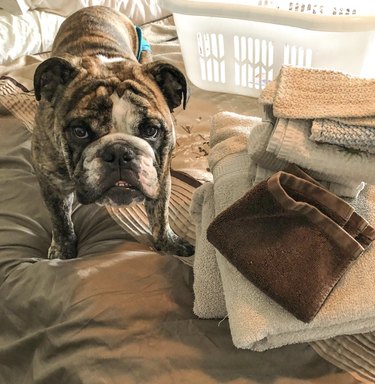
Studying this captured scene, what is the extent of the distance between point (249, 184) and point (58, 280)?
511 millimetres

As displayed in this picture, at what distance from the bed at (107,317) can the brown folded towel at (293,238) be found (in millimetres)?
178

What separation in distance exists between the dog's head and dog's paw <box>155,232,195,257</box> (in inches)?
7.6

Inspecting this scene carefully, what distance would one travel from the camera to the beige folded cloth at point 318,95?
0.97 meters

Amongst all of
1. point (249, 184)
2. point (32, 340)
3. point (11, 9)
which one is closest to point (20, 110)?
point (11, 9)

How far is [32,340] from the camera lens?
3.84ft

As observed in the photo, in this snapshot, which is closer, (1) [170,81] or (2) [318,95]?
(2) [318,95]

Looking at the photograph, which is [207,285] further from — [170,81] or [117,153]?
[170,81]

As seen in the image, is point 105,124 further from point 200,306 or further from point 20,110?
point 20,110


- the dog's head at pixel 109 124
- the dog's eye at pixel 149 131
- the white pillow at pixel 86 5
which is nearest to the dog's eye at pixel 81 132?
the dog's head at pixel 109 124

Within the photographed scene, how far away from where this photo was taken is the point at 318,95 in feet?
3.40

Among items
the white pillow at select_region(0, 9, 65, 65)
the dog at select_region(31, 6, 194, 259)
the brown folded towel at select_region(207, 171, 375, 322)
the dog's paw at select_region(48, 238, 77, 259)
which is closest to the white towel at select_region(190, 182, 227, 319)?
the brown folded towel at select_region(207, 171, 375, 322)

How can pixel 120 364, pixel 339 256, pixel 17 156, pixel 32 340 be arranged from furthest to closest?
pixel 17 156, pixel 32 340, pixel 120 364, pixel 339 256

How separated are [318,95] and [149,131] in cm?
42

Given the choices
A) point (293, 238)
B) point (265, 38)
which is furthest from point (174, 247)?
point (265, 38)
